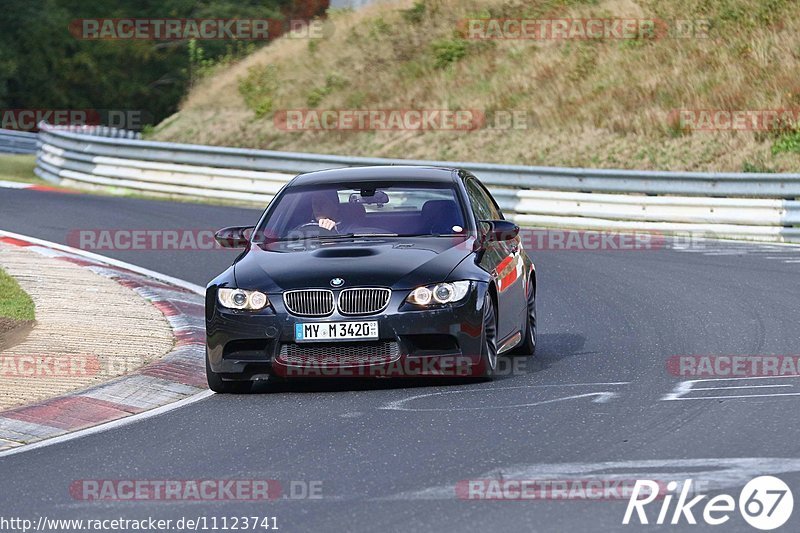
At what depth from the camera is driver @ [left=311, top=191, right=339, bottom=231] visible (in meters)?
11.0

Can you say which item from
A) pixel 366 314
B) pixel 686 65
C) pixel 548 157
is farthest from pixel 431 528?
pixel 686 65

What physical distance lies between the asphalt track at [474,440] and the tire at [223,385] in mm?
204

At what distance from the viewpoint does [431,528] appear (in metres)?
6.06

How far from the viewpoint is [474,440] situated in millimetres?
7969

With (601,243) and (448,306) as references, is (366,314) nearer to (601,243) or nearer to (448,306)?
(448,306)

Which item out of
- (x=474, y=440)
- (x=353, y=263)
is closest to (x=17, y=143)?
(x=353, y=263)

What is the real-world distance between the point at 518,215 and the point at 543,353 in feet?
41.1

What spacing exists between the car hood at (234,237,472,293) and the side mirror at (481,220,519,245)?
22 cm

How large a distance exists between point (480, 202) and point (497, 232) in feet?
3.12

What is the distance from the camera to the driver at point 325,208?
1100cm

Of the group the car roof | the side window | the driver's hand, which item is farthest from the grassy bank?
the driver's hand

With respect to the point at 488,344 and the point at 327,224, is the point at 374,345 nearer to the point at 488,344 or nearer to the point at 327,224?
the point at 488,344

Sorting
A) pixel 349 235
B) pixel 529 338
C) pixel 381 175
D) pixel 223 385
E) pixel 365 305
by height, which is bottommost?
pixel 223 385

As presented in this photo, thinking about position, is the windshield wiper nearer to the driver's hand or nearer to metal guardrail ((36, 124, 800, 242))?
the driver's hand
